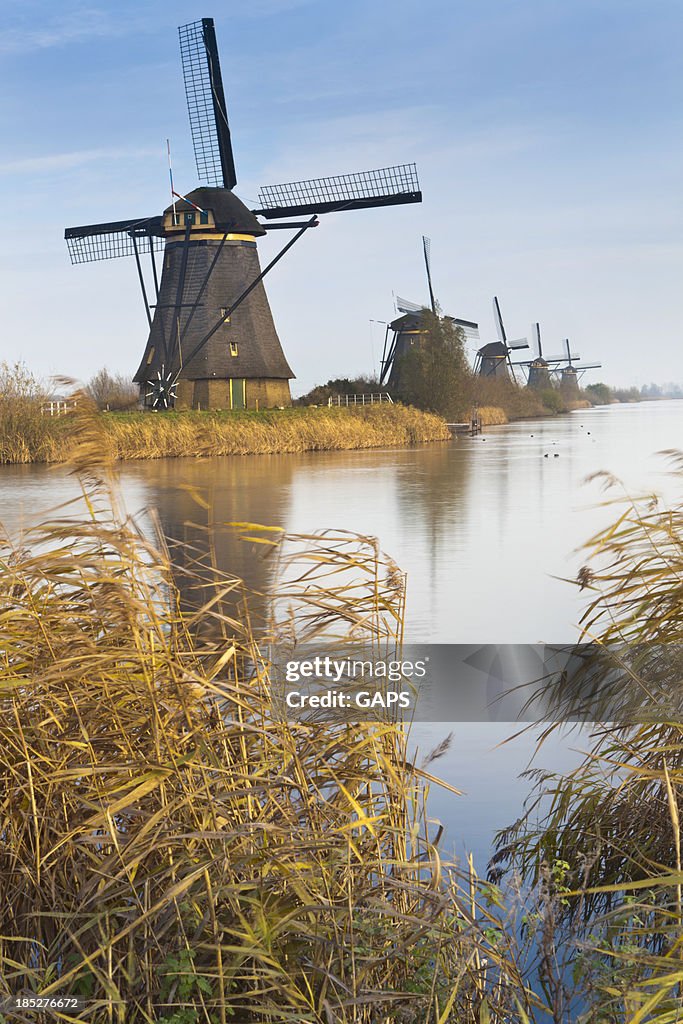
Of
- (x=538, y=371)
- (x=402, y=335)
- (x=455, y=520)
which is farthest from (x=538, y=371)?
(x=455, y=520)

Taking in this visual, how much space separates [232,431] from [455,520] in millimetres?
13608

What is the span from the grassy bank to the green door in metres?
1.76

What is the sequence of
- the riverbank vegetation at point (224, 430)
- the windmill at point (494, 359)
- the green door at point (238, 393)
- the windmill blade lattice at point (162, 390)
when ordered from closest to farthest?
1. the riverbank vegetation at point (224, 430)
2. the windmill blade lattice at point (162, 390)
3. the green door at point (238, 393)
4. the windmill at point (494, 359)

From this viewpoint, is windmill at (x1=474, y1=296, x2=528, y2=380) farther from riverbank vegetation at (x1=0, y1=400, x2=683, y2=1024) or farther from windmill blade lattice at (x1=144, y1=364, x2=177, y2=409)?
riverbank vegetation at (x1=0, y1=400, x2=683, y2=1024)

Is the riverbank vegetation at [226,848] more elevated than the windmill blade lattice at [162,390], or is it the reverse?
the windmill blade lattice at [162,390]

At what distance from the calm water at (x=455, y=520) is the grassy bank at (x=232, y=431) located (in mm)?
853

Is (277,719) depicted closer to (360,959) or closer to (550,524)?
(360,959)

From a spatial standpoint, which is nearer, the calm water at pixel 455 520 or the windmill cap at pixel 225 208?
the calm water at pixel 455 520

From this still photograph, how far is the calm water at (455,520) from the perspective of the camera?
3850mm

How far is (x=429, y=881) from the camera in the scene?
2178 mm

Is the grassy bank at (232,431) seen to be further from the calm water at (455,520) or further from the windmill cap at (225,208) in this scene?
the windmill cap at (225,208)

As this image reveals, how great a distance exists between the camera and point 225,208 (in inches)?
1107

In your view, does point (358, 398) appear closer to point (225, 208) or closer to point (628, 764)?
point (225, 208)

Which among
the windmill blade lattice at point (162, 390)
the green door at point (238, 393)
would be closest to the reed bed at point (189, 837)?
the windmill blade lattice at point (162, 390)
